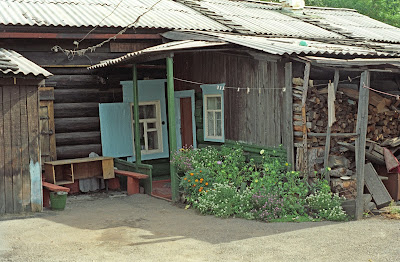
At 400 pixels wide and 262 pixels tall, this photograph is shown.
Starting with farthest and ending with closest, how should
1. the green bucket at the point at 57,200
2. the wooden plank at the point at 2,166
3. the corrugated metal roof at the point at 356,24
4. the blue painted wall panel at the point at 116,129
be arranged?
1. the corrugated metal roof at the point at 356,24
2. the blue painted wall panel at the point at 116,129
3. the green bucket at the point at 57,200
4. the wooden plank at the point at 2,166

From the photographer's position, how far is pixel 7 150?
9695 millimetres

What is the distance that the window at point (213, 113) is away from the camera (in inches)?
487

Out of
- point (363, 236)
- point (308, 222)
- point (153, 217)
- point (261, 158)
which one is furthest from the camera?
point (261, 158)

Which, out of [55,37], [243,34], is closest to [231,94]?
[243,34]

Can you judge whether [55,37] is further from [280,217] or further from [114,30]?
[280,217]

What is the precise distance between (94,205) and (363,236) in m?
5.55

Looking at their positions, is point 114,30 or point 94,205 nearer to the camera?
point 94,205

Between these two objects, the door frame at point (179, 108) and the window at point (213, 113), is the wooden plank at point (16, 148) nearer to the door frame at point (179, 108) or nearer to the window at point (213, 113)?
the window at point (213, 113)

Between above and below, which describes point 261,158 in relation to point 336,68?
below

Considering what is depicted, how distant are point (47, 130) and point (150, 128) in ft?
8.79

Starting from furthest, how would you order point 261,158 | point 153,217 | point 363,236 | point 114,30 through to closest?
point 114,30 < point 261,158 < point 153,217 < point 363,236

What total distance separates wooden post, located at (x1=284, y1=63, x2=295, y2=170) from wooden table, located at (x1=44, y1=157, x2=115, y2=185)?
4.37 meters

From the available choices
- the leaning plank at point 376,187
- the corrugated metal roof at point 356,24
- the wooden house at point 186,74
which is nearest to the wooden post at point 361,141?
the wooden house at point 186,74

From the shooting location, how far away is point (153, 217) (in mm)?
9898
